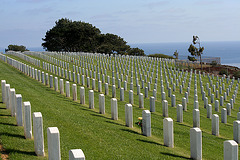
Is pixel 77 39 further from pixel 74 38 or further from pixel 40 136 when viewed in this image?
pixel 40 136

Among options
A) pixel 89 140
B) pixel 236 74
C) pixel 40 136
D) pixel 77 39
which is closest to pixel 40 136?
pixel 40 136

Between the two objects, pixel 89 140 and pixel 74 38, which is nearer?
pixel 89 140

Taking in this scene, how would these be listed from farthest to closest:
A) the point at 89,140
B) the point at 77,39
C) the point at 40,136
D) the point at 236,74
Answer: the point at 77,39 < the point at 236,74 < the point at 89,140 < the point at 40,136

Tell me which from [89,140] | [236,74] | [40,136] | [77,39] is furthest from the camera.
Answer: [77,39]

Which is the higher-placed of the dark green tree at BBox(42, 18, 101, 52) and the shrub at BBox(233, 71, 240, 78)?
the dark green tree at BBox(42, 18, 101, 52)

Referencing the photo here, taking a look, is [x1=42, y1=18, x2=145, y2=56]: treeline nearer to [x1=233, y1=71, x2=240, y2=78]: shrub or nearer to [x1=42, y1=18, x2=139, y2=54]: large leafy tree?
[x1=42, y1=18, x2=139, y2=54]: large leafy tree

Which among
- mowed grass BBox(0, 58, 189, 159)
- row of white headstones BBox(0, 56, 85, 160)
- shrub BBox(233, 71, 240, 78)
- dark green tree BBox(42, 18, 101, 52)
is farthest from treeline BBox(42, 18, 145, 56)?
row of white headstones BBox(0, 56, 85, 160)

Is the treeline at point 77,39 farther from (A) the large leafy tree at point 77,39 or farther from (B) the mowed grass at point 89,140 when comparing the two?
(B) the mowed grass at point 89,140

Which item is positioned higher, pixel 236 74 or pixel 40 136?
pixel 40 136

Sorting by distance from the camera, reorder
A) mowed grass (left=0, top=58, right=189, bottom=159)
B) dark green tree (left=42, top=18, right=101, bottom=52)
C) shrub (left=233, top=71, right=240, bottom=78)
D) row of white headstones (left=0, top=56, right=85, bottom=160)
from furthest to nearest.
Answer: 1. dark green tree (left=42, top=18, right=101, bottom=52)
2. shrub (left=233, top=71, right=240, bottom=78)
3. mowed grass (left=0, top=58, right=189, bottom=159)
4. row of white headstones (left=0, top=56, right=85, bottom=160)

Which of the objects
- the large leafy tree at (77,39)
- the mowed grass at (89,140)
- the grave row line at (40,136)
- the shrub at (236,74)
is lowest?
the shrub at (236,74)

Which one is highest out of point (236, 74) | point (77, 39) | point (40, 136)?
point (77, 39)

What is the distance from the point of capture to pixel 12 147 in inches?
268

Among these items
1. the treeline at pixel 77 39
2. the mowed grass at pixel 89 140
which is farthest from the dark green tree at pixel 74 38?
the mowed grass at pixel 89 140
